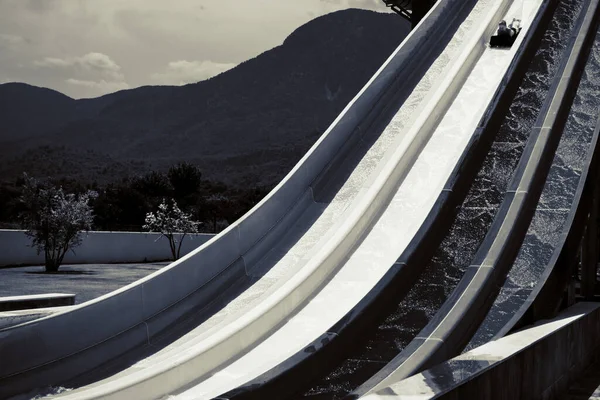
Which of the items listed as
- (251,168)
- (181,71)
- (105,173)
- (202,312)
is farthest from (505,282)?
(181,71)

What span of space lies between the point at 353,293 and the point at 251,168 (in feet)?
221

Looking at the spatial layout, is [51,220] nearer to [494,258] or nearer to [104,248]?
[104,248]

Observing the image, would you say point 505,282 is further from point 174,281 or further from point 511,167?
point 174,281

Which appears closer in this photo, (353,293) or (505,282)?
(505,282)

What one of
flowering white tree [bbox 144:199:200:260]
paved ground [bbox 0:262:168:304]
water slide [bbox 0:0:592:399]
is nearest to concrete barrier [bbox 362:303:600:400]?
water slide [bbox 0:0:592:399]

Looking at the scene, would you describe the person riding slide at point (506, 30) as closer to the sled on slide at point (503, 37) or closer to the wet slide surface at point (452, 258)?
the sled on slide at point (503, 37)

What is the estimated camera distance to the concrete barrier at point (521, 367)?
2.98m

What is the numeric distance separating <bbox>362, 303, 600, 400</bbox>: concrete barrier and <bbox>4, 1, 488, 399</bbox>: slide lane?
2.20 meters

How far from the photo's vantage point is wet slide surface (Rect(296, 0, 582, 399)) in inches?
212

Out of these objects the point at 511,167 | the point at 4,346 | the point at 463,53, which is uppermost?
the point at 463,53

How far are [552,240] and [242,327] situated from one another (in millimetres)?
2515

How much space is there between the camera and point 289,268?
767 centimetres

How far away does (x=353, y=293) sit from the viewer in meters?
6.86

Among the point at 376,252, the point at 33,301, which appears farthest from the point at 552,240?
the point at 33,301
